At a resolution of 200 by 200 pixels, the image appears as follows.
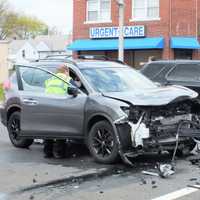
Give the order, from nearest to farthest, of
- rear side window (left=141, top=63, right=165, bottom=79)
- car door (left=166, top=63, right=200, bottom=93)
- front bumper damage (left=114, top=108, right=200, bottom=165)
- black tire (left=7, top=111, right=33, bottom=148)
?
front bumper damage (left=114, top=108, right=200, bottom=165) → black tire (left=7, top=111, right=33, bottom=148) → car door (left=166, top=63, right=200, bottom=93) → rear side window (left=141, top=63, right=165, bottom=79)

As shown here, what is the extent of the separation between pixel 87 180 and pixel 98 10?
29.3m

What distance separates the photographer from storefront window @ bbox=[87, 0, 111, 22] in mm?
36344

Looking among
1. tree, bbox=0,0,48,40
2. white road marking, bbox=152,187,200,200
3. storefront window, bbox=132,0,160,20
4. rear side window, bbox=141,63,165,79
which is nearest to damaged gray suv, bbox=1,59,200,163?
white road marking, bbox=152,187,200,200

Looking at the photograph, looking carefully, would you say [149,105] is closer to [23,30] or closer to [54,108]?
[54,108]

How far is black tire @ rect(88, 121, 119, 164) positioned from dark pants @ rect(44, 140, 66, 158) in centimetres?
93

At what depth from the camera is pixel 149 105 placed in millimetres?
8812

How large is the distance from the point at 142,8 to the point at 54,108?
25.9 metres

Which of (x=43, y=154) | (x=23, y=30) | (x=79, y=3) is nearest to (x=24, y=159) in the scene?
(x=43, y=154)

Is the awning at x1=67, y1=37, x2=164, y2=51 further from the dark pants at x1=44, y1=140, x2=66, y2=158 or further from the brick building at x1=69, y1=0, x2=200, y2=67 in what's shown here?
→ the dark pants at x1=44, y1=140, x2=66, y2=158

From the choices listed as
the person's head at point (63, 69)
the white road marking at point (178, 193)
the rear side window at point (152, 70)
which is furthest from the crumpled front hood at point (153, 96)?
the rear side window at point (152, 70)

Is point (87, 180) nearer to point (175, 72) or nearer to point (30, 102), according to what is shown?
point (30, 102)

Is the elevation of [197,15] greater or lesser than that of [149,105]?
greater

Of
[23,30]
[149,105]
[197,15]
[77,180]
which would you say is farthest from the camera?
[23,30]

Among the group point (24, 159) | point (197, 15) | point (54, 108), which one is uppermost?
point (197, 15)
